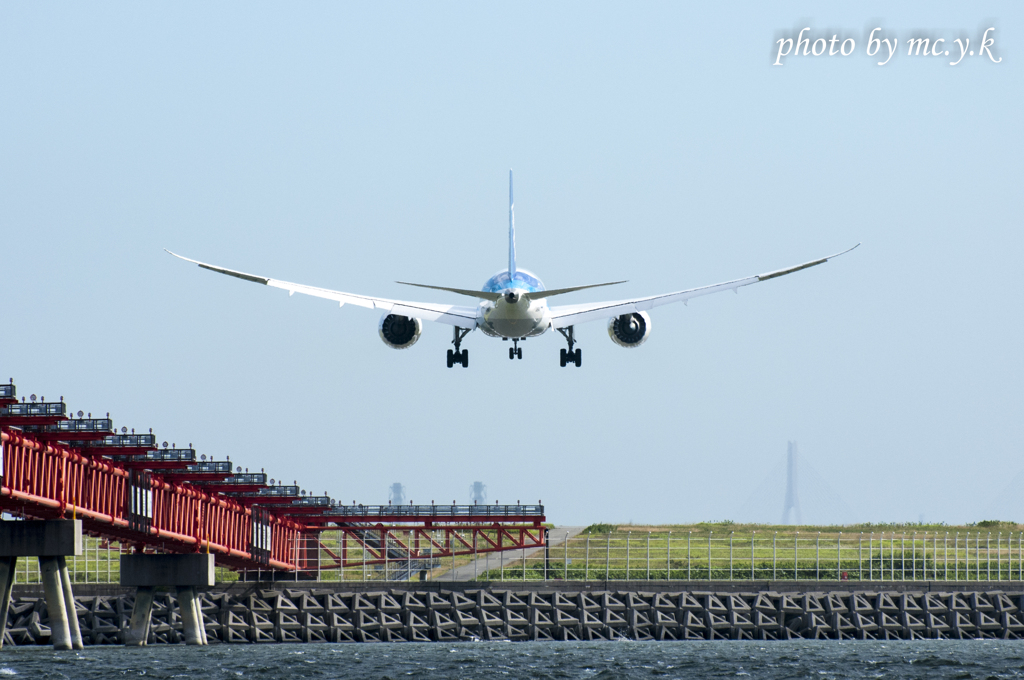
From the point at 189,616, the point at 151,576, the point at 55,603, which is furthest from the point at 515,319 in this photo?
the point at 189,616

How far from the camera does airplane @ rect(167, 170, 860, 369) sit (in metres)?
82.5

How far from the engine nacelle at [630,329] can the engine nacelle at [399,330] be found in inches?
403

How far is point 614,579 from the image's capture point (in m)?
132

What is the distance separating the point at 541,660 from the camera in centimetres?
9925

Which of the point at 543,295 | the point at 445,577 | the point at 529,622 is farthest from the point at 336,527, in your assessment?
the point at 543,295

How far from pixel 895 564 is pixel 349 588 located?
48670 mm

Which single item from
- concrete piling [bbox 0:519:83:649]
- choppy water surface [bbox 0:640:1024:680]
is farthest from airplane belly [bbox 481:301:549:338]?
concrete piling [bbox 0:519:83:649]

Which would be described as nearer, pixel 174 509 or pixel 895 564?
pixel 174 509

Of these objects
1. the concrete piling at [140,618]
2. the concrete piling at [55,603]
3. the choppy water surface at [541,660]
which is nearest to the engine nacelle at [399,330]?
the choppy water surface at [541,660]

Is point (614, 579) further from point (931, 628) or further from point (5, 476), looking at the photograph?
point (5, 476)

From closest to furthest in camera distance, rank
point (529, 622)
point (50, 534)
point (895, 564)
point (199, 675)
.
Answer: point (199, 675) → point (50, 534) → point (529, 622) → point (895, 564)

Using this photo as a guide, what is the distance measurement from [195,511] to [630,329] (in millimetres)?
46098

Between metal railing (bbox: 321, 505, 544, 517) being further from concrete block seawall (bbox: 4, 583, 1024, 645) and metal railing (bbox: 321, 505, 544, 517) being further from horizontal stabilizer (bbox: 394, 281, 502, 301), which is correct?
horizontal stabilizer (bbox: 394, 281, 502, 301)

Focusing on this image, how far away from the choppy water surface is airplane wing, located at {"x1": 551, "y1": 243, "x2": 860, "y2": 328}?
1839 centimetres
